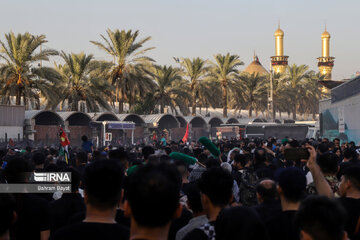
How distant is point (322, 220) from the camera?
2.98 metres

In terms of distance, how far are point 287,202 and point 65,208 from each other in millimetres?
2111

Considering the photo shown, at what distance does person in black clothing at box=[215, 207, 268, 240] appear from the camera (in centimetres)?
309

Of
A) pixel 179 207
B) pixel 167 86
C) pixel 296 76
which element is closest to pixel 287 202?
pixel 179 207

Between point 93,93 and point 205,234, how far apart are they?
1361 inches

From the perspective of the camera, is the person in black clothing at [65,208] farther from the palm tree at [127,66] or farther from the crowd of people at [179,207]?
the palm tree at [127,66]

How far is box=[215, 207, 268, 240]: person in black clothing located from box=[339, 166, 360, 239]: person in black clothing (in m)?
1.59

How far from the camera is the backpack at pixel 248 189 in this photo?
6.86m

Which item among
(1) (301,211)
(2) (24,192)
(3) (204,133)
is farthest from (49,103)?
(1) (301,211)

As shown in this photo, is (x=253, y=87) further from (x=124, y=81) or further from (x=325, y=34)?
(x=325, y=34)

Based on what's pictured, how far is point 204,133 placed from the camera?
162 feet

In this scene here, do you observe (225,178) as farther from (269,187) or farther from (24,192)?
(24,192)

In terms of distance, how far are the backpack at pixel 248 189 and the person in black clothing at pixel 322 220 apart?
374 centimetres
